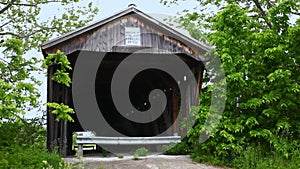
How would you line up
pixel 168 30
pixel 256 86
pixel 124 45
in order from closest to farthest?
pixel 256 86 < pixel 124 45 < pixel 168 30

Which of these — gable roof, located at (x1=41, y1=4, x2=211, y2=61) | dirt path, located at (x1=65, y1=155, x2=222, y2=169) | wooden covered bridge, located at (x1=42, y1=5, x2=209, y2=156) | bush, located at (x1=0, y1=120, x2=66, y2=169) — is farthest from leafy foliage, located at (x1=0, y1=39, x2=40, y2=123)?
gable roof, located at (x1=41, y1=4, x2=211, y2=61)

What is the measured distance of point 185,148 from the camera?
9523mm

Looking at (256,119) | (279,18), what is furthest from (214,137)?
(279,18)

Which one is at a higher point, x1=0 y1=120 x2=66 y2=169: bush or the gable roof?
the gable roof

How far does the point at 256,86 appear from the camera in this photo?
8406 mm

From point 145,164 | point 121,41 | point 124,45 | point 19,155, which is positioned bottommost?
point 145,164

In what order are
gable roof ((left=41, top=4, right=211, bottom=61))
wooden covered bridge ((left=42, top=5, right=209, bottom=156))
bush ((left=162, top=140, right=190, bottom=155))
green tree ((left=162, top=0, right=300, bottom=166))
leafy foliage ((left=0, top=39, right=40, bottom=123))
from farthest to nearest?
gable roof ((left=41, top=4, right=211, bottom=61))
bush ((left=162, top=140, right=190, bottom=155))
wooden covered bridge ((left=42, top=5, right=209, bottom=156))
green tree ((left=162, top=0, right=300, bottom=166))
leafy foliage ((left=0, top=39, right=40, bottom=123))

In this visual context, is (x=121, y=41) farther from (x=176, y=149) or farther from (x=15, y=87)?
(x=15, y=87)

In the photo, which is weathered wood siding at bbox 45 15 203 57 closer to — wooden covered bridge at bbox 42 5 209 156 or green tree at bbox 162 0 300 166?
wooden covered bridge at bbox 42 5 209 156

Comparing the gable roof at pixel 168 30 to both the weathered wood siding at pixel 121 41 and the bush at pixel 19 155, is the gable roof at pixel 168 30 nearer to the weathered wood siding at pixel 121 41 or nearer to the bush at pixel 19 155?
the weathered wood siding at pixel 121 41

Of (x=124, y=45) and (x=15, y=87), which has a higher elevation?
(x=124, y=45)

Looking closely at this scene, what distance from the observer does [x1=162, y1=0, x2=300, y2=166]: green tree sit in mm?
7918

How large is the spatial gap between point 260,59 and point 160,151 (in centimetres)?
379

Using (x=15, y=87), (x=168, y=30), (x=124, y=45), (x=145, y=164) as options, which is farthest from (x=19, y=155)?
(x=168, y=30)
